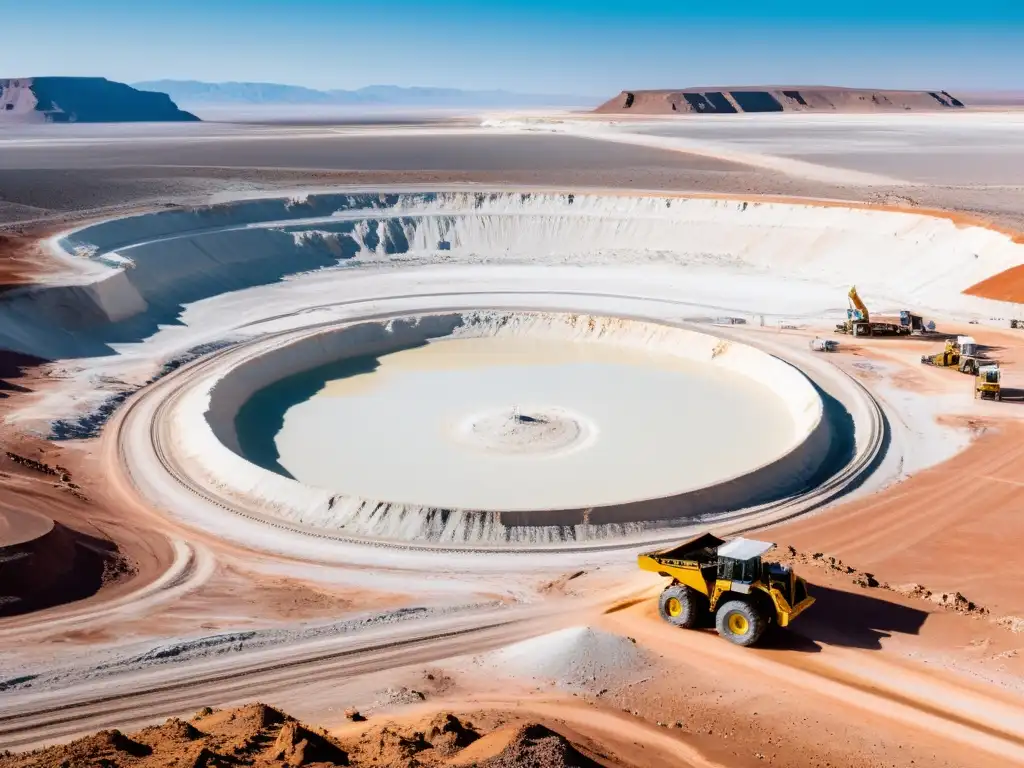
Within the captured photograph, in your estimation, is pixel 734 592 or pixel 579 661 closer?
pixel 579 661

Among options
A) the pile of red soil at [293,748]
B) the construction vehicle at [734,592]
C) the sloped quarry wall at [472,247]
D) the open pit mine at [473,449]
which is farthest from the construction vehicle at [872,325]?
the pile of red soil at [293,748]

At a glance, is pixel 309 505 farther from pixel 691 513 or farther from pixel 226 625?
pixel 691 513

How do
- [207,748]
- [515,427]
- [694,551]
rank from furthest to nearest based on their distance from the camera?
[515,427], [694,551], [207,748]

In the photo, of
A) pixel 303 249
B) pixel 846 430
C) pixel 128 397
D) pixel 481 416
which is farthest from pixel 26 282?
pixel 846 430

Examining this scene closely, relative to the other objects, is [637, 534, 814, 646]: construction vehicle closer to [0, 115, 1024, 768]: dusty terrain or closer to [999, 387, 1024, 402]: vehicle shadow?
[0, 115, 1024, 768]: dusty terrain

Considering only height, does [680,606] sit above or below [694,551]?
below

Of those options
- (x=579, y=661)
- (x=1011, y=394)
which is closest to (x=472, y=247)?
(x=1011, y=394)

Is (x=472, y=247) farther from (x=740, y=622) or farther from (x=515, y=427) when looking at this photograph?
(x=740, y=622)

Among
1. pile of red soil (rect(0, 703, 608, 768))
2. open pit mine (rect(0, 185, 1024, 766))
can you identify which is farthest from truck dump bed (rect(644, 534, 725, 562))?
pile of red soil (rect(0, 703, 608, 768))
